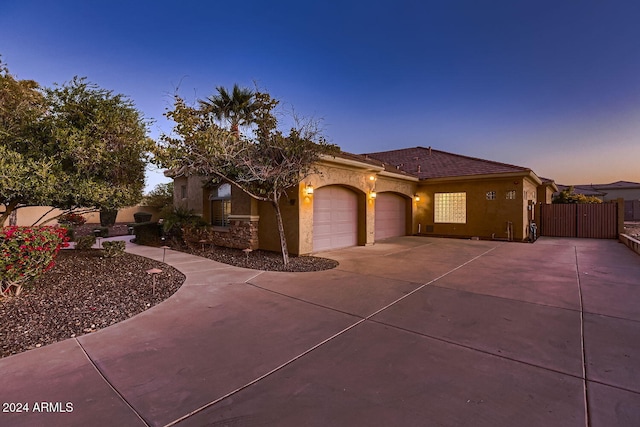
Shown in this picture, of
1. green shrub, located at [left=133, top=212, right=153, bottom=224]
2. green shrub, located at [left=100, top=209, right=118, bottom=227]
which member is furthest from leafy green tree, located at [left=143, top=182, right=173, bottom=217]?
green shrub, located at [left=100, top=209, right=118, bottom=227]

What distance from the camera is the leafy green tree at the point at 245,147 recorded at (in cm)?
684

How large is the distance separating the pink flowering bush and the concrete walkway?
1959mm

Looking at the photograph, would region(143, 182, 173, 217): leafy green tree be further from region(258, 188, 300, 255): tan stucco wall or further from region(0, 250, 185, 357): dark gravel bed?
region(0, 250, 185, 357): dark gravel bed

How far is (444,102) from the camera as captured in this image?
13141mm

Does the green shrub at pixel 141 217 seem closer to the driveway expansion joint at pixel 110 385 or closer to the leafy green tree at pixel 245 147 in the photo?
the leafy green tree at pixel 245 147

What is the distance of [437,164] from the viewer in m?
16.2

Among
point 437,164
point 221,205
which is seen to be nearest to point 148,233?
point 221,205

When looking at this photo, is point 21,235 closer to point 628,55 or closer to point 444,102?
point 444,102

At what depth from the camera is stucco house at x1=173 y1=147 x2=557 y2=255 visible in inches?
381

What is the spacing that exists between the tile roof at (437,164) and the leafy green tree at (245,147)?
333 inches

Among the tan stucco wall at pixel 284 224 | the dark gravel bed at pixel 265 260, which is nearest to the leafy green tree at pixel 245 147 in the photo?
the dark gravel bed at pixel 265 260

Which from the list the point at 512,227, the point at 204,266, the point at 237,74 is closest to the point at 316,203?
the point at 204,266

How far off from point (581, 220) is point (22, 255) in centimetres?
2019

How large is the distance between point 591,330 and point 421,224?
1194cm
